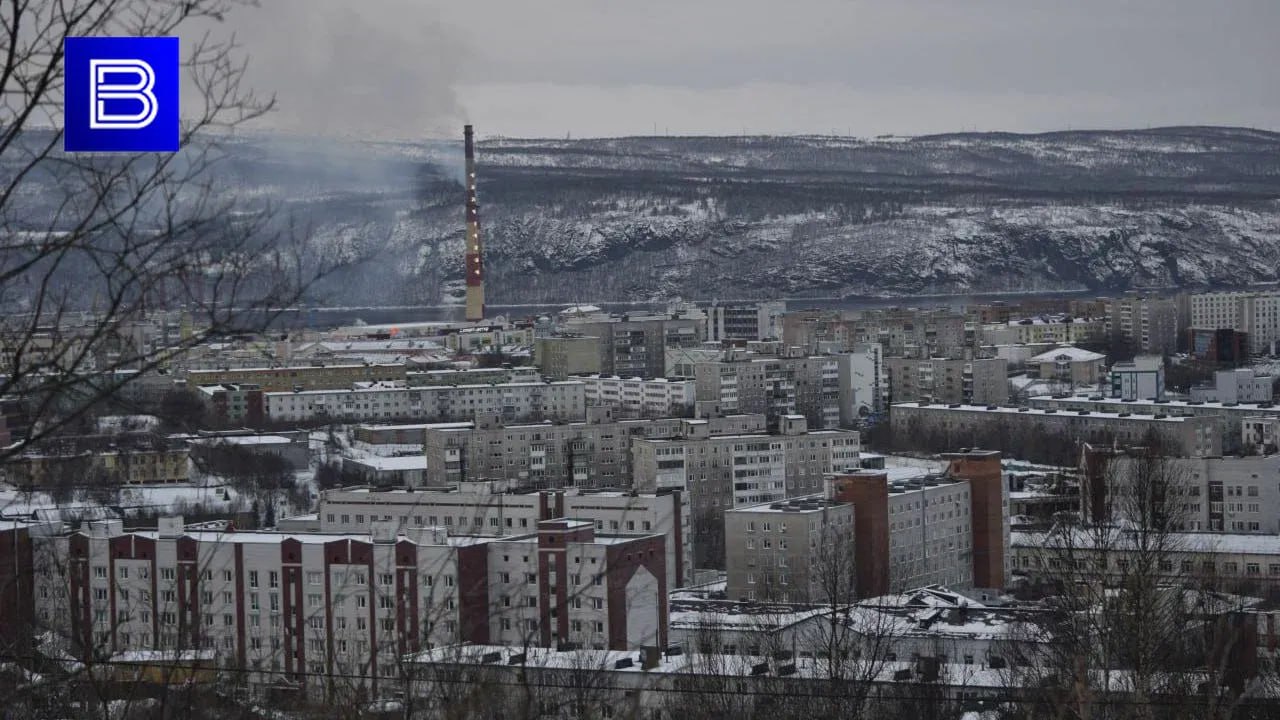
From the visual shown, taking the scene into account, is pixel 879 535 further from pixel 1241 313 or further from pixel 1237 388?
Result: pixel 1241 313

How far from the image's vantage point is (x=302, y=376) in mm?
20062

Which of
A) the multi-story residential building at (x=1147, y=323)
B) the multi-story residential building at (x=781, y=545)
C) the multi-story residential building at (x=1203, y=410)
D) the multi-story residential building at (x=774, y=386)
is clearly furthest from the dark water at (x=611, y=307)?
the multi-story residential building at (x=781, y=545)

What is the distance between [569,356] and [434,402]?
3940 millimetres

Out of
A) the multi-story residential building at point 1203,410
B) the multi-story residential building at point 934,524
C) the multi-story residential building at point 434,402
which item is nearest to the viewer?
the multi-story residential building at point 934,524

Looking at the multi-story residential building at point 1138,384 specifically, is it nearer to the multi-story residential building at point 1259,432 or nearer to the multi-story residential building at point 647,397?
the multi-story residential building at point 1259,432

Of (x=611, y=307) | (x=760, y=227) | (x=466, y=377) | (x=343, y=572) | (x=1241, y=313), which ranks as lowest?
(x=343, y=572)

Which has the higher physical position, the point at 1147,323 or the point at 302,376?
the point at 1147,323

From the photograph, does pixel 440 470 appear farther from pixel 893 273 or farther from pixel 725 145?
pixel 725 145

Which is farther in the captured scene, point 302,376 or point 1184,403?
point 302,376

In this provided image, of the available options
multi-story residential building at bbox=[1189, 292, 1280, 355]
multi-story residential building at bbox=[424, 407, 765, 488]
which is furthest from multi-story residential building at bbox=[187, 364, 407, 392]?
multi-story residential building at bbox=[1189, 292, 1280, 355]

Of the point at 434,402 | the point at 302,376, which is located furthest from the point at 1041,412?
the point at 302,376

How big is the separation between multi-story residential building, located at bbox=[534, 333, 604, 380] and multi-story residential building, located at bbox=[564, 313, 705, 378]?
1.42 feet

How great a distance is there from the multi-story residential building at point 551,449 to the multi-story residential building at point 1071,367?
852 centimetres

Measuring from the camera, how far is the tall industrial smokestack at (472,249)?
29297mm
